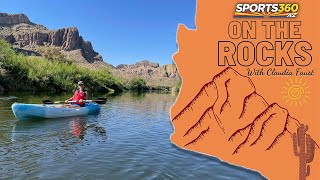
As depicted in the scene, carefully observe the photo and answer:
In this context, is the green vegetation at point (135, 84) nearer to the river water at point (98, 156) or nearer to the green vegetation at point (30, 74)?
the green vegetation at point (30, 74)

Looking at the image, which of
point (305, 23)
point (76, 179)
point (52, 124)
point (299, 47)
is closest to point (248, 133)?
point (299, 47)

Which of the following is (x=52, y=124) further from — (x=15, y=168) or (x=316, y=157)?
(x=316, y=157)

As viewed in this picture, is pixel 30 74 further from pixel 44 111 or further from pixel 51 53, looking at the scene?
pixel 51 53

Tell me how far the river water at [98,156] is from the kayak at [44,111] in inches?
36.4

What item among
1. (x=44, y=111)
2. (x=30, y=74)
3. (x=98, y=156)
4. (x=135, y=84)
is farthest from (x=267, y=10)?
(x=135, y=84)

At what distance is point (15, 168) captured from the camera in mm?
7039

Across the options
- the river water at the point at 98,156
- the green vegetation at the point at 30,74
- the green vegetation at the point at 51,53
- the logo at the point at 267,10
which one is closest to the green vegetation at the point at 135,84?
the green vegetation at the point at 51,53

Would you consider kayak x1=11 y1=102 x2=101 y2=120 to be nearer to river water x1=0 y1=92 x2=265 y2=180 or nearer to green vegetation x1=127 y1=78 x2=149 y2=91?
river water x1=0 y1=92 x2=265 y2=180

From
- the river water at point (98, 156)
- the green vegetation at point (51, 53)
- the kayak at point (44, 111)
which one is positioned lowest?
the river water at point (98, 156)

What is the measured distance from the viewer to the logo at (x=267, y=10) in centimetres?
457

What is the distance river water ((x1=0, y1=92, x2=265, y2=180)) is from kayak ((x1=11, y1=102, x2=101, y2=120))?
3.03 ft

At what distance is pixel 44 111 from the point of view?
15.0m

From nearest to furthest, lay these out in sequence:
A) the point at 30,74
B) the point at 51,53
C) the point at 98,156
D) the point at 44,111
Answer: the point at 98,156
the point at 44,111
the point at 30,74
the point at 51,53

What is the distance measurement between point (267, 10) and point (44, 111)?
12.7 m
